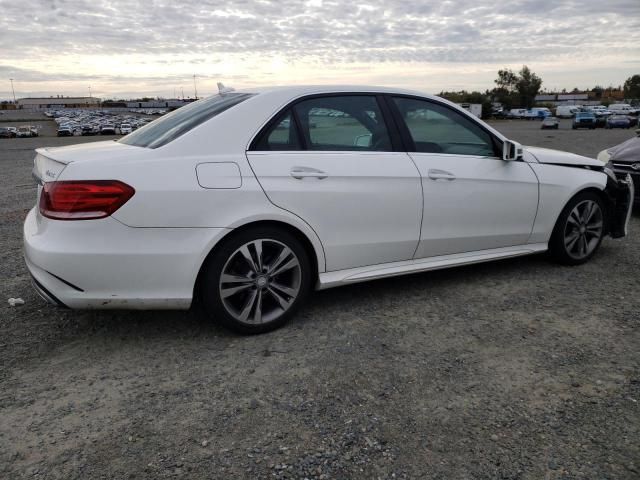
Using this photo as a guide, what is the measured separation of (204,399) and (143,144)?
1.74m

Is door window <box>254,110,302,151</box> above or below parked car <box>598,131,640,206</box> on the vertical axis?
above

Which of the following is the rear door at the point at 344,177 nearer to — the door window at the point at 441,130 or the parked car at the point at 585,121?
the door window at the point at 441,130

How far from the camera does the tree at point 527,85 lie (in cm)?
10806

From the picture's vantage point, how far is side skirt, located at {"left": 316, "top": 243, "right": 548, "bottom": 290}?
3770 millimetres

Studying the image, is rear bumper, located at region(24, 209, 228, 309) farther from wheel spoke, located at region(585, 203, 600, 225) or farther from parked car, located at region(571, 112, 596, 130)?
parked car, located at region(571, 112, 596, 130)

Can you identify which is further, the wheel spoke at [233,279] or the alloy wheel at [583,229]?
the alloy wheel at [583,229]

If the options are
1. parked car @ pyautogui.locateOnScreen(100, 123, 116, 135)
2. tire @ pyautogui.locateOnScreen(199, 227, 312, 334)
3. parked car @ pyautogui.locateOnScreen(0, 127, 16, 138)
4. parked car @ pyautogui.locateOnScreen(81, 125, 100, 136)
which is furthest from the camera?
parked car @ pyautogui.locateOnScreen(100, 123, 116, 135)

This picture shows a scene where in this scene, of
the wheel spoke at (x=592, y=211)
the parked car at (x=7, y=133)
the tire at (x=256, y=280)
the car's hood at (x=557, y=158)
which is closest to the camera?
the tire at (x=256, y=280)

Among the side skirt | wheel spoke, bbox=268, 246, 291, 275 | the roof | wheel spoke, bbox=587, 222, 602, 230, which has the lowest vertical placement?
the side skirt

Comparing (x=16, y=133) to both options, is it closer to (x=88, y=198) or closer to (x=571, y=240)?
(x=88, y=198)

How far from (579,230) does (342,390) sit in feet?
10.4

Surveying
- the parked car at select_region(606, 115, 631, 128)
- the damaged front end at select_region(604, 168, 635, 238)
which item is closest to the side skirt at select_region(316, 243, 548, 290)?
the damaged front end at select_region(604, 168, 635, 238)

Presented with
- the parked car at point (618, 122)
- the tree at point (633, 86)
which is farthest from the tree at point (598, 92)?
the parked car at point (618, 122)

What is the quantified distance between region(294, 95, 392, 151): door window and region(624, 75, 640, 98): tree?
13869 centimetres
